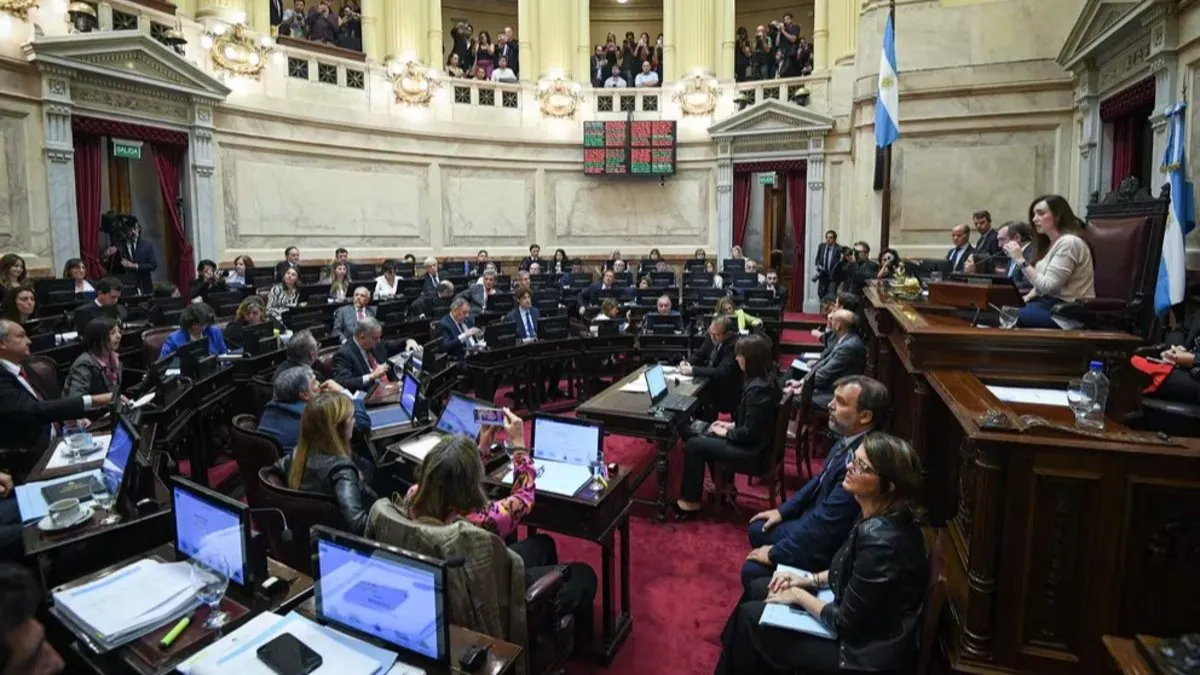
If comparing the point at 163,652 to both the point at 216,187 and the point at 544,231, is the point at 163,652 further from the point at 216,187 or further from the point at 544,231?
the point at 544,231

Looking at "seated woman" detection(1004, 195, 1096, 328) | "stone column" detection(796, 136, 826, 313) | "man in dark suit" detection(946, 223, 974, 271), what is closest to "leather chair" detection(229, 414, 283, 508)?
"seated woman" detection(1004, 195, 1096, 328)

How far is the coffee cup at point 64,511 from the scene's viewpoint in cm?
273

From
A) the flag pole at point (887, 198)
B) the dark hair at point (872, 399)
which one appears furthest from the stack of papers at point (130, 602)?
the flag pole at point (887, 198)

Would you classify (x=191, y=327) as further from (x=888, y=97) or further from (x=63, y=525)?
(x=888, y=97)

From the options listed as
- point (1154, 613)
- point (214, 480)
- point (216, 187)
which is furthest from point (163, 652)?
point (216, 187)

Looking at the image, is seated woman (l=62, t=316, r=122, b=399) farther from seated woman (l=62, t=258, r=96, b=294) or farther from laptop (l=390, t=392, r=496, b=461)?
seated woman (l=62, t=258, r=96, b=294)

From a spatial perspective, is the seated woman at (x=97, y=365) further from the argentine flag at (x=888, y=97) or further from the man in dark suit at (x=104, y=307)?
the argentine flag at (x=888, y=97)

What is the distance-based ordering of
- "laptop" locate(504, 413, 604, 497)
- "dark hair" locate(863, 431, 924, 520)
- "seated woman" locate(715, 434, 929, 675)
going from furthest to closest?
"laptop" locate(504, 413, 604, 497), "dark hair" locate(863, 431, 924, 520), "seated woman" locate(715, 434, 929, 675)

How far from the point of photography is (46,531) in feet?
8.79

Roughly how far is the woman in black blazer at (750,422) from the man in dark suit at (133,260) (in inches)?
357

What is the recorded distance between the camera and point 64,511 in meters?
2.76

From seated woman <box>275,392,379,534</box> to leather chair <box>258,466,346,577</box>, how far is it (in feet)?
0.23

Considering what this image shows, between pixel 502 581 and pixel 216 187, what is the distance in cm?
1151

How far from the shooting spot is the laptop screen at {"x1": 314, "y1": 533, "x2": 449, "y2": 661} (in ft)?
6.19
